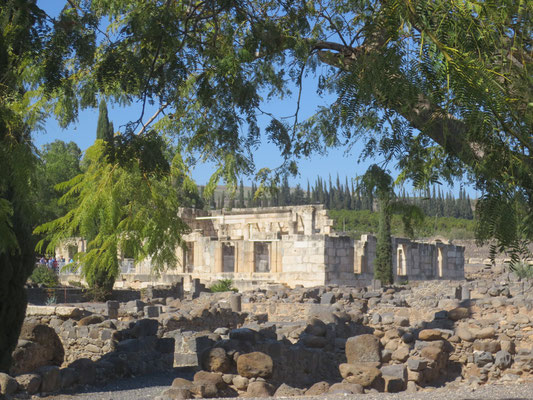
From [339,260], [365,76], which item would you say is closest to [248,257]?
[339,260]

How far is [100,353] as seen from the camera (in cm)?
1166

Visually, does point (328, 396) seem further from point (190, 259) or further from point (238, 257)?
point (190, 259)

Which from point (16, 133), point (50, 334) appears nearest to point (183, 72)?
point (16, 133)

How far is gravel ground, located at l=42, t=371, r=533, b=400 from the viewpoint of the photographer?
7898 mm

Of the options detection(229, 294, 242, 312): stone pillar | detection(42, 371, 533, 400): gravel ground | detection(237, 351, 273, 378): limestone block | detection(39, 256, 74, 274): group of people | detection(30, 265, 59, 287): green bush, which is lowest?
detection(42, 371, 533, 400): gravel ground

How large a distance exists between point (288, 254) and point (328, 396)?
21.8 meters

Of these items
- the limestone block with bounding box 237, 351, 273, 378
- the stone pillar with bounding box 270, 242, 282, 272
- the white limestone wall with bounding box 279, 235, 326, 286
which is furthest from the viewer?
the stone pillar with bounding box 270, 242, 282, 272

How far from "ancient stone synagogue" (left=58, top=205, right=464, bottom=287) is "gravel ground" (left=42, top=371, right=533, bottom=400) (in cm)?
1841

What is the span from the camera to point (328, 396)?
8.07 meters

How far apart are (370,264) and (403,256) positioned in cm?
434

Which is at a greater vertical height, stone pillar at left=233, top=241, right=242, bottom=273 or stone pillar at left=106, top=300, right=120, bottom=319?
stone pillar at left=233, top=241, right=242, bottom=273

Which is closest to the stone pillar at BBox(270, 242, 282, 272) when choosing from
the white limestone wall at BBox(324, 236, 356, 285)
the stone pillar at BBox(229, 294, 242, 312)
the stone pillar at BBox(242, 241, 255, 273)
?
the stone pillar at BBox(242, 241, 255, 273)

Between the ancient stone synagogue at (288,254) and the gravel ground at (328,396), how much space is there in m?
18.4

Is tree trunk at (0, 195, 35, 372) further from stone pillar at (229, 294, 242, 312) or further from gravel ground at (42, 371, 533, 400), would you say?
Answer: stone pillar at (229, 294, 242, 312)
